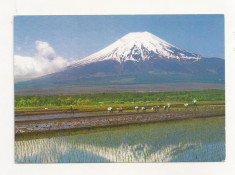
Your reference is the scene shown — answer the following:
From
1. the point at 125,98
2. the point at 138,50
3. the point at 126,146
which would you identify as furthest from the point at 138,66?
the point at 126,146

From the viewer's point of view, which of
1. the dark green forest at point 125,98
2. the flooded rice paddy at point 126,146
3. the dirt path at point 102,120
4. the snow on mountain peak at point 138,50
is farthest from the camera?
the dark green forest at point 125,98

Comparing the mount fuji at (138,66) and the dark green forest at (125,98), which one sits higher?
the mount fuji at (138,66)

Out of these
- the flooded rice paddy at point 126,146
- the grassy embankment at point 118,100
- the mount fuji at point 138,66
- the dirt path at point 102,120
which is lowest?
the flooded rice paddy at point 126,146

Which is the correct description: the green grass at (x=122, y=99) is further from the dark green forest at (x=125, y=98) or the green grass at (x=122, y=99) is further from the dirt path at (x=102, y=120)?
the dirt path at (x=102, y=120)

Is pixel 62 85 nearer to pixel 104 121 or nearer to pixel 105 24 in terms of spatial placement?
pixel 104 121

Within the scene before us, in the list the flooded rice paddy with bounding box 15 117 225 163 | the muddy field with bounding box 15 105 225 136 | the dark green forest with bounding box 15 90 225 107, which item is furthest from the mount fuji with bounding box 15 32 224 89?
the flooded rice paddy with bounding box 15 117 225 163

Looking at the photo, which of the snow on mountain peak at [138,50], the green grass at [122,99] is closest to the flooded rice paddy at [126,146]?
the green grass at [122,99]

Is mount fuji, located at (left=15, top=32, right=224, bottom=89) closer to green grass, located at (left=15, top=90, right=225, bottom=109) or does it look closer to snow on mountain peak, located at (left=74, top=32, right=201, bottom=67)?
snow on mountain peak, located at (left=74, top=32, right=201, bottom=67)
